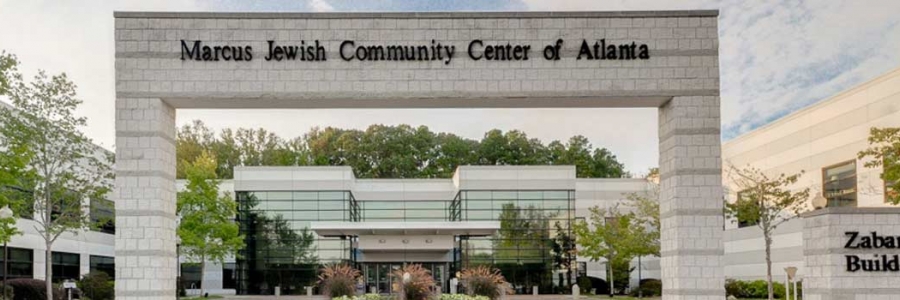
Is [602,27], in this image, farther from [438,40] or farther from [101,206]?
[101,206]

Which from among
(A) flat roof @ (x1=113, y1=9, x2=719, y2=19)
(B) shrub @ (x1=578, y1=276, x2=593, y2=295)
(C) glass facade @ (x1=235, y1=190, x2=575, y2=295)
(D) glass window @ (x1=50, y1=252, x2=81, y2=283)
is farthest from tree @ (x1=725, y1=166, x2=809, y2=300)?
(D) glass window @ (x1=50, y1=252, x2=81, y2=283)

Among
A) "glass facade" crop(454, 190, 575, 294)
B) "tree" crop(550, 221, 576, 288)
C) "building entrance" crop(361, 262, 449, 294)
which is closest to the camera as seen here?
"building entrance" crop(361, 262, 449, 294)

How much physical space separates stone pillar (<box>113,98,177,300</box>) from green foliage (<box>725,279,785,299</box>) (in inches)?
1061

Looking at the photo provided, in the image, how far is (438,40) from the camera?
1417 centimetres

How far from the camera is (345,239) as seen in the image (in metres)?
44.6

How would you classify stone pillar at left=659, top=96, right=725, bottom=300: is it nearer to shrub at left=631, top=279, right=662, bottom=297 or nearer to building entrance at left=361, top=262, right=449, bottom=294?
shrub at left=631, top=279, right=662, bottom=297

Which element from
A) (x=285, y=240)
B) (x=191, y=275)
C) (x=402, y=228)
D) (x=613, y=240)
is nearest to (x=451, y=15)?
(x=402, y=228)

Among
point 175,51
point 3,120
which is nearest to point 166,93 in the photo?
point 175,51

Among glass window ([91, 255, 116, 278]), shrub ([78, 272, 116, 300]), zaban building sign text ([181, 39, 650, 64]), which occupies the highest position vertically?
zaban building sign text ([181, 39, 650, 64])

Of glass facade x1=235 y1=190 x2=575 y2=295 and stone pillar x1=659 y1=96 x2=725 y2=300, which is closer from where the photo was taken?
stone pillar x1=659 y1=96 x2=725 y2=300

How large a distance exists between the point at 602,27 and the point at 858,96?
19.4m

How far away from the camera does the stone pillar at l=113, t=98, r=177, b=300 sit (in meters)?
13.9

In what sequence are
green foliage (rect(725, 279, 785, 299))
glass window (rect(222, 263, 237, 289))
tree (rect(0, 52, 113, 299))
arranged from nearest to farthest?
tree (rect(0, 52, 113, 299))
green foliage (rect(725, 279, 785, 299))
glass window (rect(222, 263, 237, 289))

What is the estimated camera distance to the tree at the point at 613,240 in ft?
126
